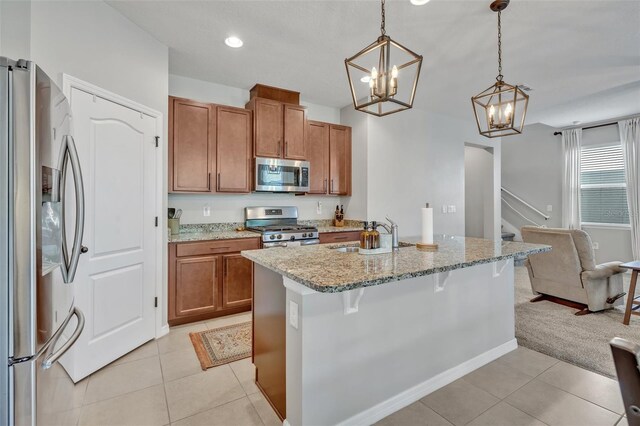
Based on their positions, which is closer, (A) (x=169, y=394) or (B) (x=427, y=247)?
(A) (x=169, y=394)

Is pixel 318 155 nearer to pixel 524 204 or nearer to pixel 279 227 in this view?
pixel 279 227

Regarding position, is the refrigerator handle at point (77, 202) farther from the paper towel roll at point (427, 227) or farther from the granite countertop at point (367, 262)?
the paper towel roll at point (427, 227)

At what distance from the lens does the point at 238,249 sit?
11.3 feet

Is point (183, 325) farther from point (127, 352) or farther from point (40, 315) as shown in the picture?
point (40, 315)

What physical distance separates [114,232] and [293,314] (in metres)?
1.78

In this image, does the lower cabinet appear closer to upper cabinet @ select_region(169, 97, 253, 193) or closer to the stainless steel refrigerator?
upper cabinet @ select_region(169, 97, 253, 193)

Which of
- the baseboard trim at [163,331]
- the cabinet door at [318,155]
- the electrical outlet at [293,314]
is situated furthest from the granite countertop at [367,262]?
the cabinet door at [318,155]

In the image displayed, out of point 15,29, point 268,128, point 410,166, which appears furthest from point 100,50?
point 410,166

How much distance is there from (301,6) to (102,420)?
3110 millimetres

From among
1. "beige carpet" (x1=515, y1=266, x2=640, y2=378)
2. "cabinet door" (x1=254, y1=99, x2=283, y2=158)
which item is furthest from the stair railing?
"cabinet door" (x1=254, y1=99, x2=283, y2=158)

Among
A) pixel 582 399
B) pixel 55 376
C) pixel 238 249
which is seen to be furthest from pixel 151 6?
pixel 582 399

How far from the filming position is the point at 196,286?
3209mm

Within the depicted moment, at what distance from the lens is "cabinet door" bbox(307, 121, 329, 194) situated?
4398mm

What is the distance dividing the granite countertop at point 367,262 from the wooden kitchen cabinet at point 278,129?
6.70 ft
